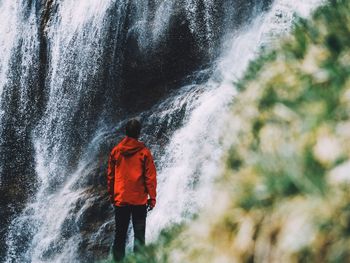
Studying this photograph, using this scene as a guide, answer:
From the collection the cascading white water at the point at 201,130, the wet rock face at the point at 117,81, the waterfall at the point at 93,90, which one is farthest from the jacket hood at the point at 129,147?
the wet rock face at the point at 117,81

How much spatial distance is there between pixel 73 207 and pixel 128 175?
7.08 m

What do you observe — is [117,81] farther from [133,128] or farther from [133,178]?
[133,178]

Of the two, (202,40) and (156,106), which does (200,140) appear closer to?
(156,106)

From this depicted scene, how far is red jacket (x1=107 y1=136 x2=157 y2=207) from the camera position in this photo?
520 centimetres

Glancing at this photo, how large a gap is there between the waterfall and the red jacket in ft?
17.9

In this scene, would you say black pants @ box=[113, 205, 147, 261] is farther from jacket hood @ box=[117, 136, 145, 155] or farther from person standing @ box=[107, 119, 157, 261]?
jacket hood @ box=[117, 136, 145, 155]

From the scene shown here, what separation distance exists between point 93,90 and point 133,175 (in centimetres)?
1020

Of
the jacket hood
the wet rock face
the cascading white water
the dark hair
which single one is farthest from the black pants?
the wet rock face

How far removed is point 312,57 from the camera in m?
1.92

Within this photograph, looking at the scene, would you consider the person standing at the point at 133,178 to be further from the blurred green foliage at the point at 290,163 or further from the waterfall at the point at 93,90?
the waterfall at the point at 93,90

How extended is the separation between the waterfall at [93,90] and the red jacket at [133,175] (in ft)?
17.9

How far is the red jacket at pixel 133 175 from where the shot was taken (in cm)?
520

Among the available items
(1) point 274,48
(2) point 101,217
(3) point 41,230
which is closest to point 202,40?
(2) point 101,217

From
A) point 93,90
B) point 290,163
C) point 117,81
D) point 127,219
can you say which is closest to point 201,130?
point 117,81
